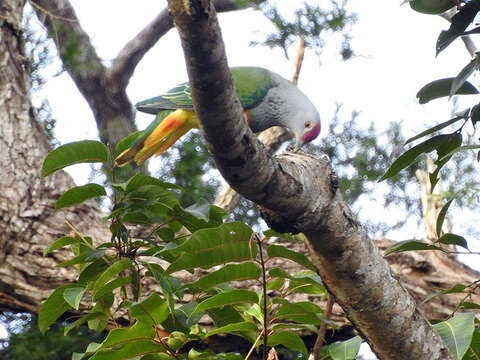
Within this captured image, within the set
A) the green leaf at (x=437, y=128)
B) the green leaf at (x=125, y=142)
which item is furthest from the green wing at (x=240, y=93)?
the green leaf at (x=437, y=128)

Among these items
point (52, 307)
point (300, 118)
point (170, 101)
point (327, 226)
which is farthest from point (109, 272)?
point (300, 118)

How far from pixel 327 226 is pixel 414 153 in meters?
0.39

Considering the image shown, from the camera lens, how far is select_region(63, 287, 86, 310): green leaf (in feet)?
4.67

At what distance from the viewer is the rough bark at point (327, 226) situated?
1075mm

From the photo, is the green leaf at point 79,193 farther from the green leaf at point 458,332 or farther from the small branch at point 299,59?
the small branch at point 299,59

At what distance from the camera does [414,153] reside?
1.55 meters

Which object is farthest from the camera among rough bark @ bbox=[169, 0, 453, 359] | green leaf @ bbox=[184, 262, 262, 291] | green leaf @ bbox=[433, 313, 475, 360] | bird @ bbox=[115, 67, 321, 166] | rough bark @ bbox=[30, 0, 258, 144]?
rough bark @ bbox=[30, 0, 258, 144]

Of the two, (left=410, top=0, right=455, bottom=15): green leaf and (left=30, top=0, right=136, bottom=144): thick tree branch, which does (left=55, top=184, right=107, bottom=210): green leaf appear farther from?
(left=30, top=0, right=136, bottom=144): thick tree branch

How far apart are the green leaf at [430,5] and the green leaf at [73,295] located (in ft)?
3.18

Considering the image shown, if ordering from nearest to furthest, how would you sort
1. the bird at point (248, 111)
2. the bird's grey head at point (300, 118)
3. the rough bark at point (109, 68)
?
the bird at point (248, 111), the bird's grey head at point (300, 118), the rough bark at point (109, 68)

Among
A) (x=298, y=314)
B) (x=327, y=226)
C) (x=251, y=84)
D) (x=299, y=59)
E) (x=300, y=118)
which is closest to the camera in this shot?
(x=327, y=226)

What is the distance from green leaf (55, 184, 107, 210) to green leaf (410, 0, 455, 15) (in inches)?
31.9

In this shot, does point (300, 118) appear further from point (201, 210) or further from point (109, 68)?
point (201, 210)

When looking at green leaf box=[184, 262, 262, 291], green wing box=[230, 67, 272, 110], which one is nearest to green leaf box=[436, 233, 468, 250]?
green leaf box=[184, 262, 262, 291]
